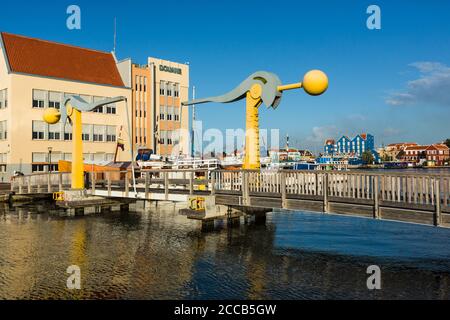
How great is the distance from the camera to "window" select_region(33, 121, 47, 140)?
49.2 m

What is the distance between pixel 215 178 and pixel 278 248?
4.85 m

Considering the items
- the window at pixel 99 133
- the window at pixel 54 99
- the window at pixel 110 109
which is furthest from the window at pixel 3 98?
the window at pixel 110 109

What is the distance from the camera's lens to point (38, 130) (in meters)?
Answer: 49.4

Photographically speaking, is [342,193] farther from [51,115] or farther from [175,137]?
[175,137]

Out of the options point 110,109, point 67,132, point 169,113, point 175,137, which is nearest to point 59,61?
point 110,109

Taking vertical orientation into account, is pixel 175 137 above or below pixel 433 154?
below

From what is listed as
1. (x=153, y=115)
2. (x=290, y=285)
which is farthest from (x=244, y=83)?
(x=153, y=115)

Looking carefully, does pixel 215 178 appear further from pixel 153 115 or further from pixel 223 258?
pixel 153 115

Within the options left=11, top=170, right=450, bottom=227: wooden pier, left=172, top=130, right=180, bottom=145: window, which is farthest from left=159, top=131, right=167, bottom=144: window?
left=11, top=170, right=450, bottom=227: wooden pier

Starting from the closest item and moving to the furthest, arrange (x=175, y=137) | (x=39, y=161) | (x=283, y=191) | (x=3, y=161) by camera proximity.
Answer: (x=283, y=191) < (x=3, y=161) < (x=39, y=161) < (x=175, y=137)

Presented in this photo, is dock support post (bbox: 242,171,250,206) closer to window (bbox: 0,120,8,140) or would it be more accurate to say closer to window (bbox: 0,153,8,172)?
window (bbox: 0,153,8,172)

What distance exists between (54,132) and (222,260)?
42769 mm

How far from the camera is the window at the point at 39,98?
4897cm

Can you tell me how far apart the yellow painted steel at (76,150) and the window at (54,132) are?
88.5 feet
